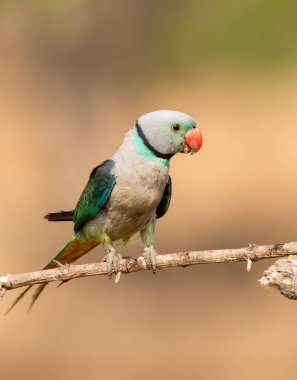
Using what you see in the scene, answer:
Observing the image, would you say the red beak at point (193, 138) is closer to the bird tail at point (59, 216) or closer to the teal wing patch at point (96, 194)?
the teal wing patch at point (96, 194)

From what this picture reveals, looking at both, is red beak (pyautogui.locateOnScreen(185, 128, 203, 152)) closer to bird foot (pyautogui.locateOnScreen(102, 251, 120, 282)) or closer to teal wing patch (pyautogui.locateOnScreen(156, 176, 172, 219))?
teal wing patch (pyautogui.locateOnScreen(156, 176, 172, 219))

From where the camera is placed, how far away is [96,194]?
5.69 metres

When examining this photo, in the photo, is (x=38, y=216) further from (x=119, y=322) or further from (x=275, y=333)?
(x=275, y=333)

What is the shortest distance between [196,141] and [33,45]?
33.2 ft

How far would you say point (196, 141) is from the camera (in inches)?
217

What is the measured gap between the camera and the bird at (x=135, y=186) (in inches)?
216

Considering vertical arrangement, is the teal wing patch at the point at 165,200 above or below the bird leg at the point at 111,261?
above

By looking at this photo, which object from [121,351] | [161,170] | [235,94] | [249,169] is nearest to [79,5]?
[235,94]

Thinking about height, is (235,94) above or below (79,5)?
below

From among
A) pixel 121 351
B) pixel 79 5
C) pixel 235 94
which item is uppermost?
pixel 79 5

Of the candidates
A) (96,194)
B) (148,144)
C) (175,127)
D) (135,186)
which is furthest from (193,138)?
(96,194)

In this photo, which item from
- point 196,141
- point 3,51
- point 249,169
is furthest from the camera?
point 3,51

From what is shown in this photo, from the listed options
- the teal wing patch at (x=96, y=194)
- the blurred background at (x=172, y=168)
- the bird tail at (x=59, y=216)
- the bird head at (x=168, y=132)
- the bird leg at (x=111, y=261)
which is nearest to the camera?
the bird leg at (x=111, y=261)

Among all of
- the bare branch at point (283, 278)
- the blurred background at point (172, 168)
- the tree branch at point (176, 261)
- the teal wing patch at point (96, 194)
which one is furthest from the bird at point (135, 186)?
the blurred background at point (172, 168)
